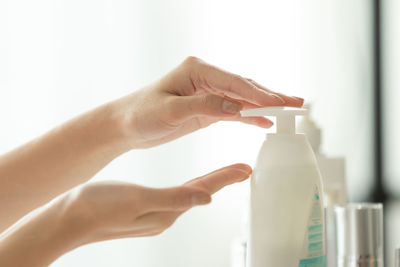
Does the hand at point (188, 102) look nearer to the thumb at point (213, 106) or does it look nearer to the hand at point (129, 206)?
the thumb at point (213, 106)

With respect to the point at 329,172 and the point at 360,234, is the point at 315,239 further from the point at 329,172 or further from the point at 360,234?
the point at 329,172

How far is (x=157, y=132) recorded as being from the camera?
0.55m

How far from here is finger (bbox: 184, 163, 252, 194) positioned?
1.20 feet

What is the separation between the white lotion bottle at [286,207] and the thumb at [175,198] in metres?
0.10

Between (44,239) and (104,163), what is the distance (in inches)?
10.0

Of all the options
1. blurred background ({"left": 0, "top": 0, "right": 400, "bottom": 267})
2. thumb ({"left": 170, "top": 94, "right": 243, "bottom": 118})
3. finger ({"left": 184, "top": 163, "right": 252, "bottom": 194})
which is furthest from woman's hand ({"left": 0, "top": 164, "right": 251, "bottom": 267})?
blurred background ({"left": 0, "top": 0, "right": 400, "bottom": 267})

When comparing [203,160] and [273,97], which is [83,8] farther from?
[273,97]

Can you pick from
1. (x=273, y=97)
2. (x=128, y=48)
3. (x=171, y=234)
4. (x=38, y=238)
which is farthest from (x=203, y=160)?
(x=38, y=238)

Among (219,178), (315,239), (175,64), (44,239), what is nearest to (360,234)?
(315,239)

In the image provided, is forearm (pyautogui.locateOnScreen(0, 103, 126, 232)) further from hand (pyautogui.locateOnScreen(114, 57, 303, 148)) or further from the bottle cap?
the bottle cap

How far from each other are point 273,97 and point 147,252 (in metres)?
0.68

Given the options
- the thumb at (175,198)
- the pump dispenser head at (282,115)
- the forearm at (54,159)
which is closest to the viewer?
the thumb at (175,198)

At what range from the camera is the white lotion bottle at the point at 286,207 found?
0.42 m

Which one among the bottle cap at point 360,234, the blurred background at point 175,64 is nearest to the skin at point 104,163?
the bottle cap at point 360,234
